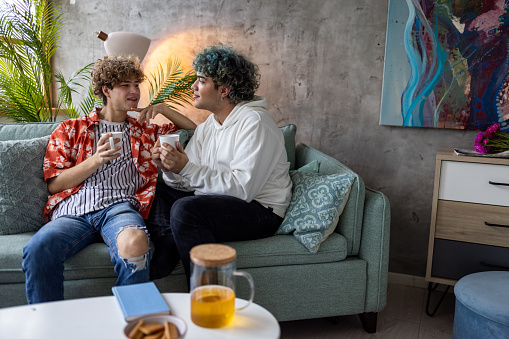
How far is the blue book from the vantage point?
1.07 m

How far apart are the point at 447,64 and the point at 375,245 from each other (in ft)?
3.60

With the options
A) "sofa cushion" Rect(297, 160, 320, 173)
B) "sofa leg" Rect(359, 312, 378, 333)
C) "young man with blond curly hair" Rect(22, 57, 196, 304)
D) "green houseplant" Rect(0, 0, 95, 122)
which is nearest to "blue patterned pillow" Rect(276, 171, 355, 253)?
"sofa cushion" Rect(297, 160, 320, 173)

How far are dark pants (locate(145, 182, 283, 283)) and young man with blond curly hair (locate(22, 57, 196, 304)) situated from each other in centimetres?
13

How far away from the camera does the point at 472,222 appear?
207cm

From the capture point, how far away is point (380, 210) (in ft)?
6.25

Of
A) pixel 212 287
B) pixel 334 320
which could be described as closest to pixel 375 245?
pixel 334 320

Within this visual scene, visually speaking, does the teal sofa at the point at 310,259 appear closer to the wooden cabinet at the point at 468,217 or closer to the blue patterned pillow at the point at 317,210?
the blue patterned pillow at the point at 317,210

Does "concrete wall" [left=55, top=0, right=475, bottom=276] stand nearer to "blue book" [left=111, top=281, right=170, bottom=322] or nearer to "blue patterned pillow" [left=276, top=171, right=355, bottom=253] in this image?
"blue patterned pillow" [left=276, top=171, right=355, bottom=253]

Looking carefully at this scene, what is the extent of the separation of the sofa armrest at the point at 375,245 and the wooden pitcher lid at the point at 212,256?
Answer: 1.03 meters

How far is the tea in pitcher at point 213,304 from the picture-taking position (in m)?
1.02

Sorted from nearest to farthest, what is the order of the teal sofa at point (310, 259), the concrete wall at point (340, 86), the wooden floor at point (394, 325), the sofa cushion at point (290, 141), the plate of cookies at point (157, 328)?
the plate of cookies at point (157, 328) → the teal sofa at point (310, 259) → the wooden floor at point (394, 325) → the sofa cushion at point (290, 141) → the concrete wall at point (340, 86)

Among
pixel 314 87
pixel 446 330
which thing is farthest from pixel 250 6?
pixel 446 330

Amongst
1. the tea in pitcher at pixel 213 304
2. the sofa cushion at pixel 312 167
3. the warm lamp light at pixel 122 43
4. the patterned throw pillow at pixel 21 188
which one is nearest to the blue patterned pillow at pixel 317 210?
Result: the sofa cushion at pixel 312 167

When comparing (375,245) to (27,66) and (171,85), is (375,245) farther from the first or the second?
(27,66)
